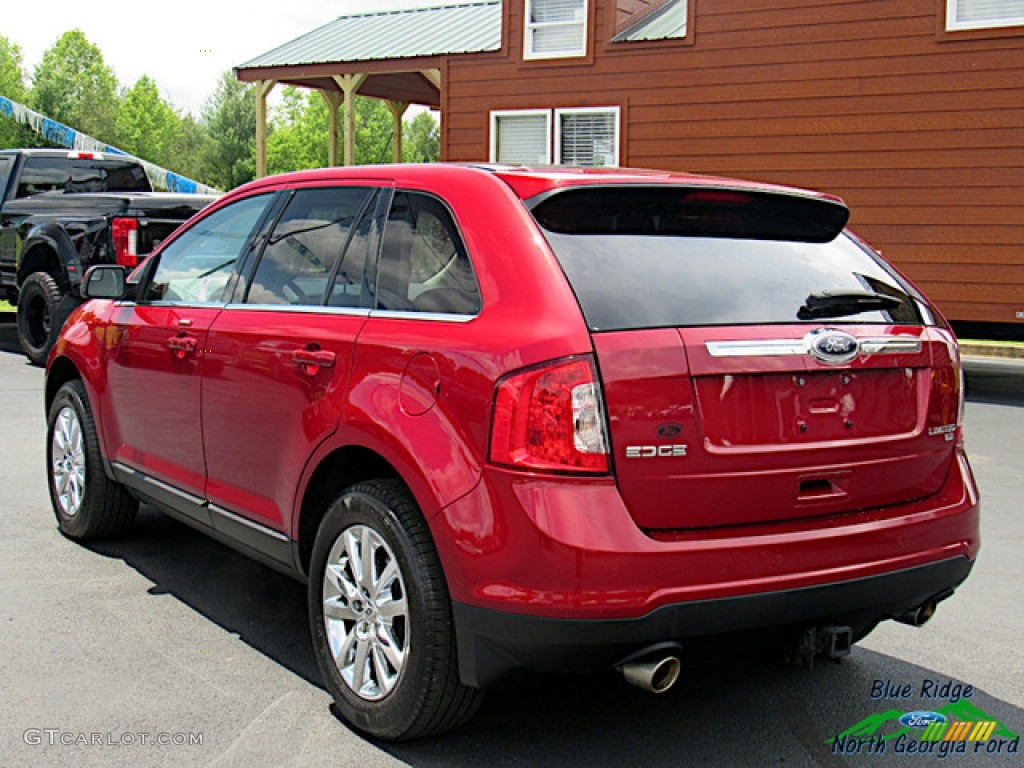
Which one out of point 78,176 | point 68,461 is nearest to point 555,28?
point 78,176

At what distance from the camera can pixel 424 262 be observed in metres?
3.56

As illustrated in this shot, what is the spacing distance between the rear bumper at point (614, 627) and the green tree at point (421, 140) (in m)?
97.8

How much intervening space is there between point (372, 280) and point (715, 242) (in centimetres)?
110

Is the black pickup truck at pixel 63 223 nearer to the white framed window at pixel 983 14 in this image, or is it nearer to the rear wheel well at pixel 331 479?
the rear wheel well at pixel 331 479

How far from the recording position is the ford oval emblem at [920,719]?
11.9 ft

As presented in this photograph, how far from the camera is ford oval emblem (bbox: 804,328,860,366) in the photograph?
3207 mm

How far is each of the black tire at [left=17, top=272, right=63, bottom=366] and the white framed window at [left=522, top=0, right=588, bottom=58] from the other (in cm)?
808

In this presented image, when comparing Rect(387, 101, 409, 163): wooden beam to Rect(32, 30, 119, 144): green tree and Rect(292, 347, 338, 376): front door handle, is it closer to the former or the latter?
Rect(292, 347, 338, 376): front door handle

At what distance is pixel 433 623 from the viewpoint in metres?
3.14

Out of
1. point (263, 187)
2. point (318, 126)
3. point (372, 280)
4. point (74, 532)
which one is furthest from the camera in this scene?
point (318, 126)

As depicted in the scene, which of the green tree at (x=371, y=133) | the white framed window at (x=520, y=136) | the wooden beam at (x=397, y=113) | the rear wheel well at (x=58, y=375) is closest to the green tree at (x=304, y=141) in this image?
the green tree at (x=371, y=133)

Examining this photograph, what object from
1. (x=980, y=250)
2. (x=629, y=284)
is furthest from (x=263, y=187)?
(x=980, y=250)

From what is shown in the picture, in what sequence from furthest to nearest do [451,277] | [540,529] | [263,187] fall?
[263,187]
[451,277]
[540,529]

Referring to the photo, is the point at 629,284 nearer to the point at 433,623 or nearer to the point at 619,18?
the point at 433,623
